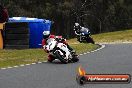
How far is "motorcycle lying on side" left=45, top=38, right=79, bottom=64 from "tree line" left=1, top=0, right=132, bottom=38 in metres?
50.2

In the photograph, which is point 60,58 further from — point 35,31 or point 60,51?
point 35,31

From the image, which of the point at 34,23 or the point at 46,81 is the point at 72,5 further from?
the point at 46,81

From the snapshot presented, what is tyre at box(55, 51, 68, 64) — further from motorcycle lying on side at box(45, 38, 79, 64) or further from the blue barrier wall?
the blue barrier wall

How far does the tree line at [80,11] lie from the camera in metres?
67.8

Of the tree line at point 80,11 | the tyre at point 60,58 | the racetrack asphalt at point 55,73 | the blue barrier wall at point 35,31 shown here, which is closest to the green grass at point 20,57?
the tyre at point 60,58

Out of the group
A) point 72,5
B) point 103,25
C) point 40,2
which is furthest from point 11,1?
point 103,25

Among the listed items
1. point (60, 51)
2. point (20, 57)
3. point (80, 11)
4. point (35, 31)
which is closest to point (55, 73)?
point (60, 51)

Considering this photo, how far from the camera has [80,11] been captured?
66.3 metres

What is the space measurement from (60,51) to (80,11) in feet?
166

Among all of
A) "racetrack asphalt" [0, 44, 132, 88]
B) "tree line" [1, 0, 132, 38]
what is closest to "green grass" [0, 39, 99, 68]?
"racetrack asphalt" [0, 44, 132, 88]

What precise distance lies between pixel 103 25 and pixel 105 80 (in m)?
63.8

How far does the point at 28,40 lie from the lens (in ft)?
75.4

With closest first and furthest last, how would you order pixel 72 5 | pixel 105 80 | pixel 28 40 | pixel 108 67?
pixel 105 80 < pixel 108 67 < pixel 28 40 < pixel 72 5

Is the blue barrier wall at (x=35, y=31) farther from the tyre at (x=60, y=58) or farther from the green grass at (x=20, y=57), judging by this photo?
the tyre at (x=60, y=58)
